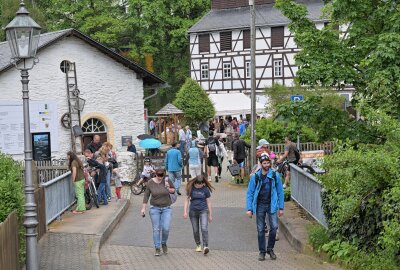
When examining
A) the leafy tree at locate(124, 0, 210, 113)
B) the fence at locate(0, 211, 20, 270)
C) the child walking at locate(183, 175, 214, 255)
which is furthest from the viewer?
the leafy tree at locate(124, 0, 210, 113)

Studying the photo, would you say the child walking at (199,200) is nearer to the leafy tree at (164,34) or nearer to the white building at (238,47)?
the white building at (238,47)

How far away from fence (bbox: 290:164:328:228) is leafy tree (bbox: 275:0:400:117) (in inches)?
77.3

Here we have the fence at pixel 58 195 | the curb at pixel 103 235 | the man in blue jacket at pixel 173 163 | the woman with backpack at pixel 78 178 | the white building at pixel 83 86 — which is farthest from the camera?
the white building at pixel 83 86

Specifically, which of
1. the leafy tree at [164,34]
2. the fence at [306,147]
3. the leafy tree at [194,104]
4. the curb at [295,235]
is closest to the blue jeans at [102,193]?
the curb at [295,235]

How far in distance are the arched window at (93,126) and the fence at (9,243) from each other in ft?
71.3

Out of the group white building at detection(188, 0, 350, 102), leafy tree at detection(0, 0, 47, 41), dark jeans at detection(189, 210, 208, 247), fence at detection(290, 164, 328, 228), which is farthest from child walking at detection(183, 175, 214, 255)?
leafy tree at detection(0, 0, 47, 41)

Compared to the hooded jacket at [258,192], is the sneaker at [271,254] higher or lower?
lower

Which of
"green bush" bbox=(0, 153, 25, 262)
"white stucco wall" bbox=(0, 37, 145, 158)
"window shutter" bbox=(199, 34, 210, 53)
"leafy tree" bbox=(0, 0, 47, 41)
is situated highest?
"leafy tree" bbox=(0, 0, 47, 41)

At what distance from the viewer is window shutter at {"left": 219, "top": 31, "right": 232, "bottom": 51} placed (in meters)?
57.8

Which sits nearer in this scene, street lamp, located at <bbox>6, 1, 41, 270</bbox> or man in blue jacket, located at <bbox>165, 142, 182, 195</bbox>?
street lamp, located at <bbox>6, 1, 41, 270</bbox>

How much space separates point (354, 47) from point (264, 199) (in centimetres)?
511

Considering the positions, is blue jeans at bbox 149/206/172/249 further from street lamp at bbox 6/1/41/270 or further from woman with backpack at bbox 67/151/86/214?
woman with backpack at bbox 67/151/86/214

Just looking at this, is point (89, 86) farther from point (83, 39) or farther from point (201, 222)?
point (201, 222)

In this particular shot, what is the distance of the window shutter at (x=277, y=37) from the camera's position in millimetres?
55531
